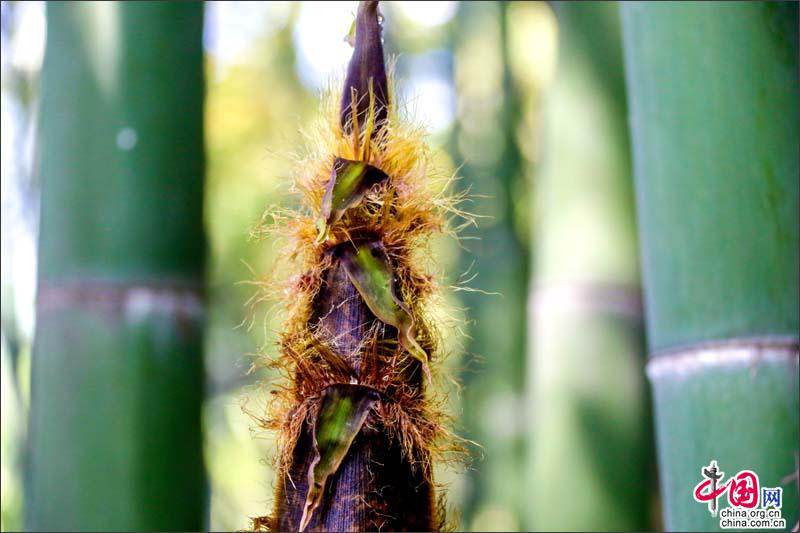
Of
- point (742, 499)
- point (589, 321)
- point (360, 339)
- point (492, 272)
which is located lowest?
point (742, 499)

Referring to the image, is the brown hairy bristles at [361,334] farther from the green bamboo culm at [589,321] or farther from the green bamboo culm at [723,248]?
the green bamboo culm at [589,321]

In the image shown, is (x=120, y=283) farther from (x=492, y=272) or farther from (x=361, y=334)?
(x=492, y=272)

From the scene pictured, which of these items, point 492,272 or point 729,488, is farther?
point 492,272

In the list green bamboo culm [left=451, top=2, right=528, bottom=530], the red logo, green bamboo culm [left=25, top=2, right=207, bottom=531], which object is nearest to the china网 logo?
the red logo

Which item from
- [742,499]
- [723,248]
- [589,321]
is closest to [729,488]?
[742,499]

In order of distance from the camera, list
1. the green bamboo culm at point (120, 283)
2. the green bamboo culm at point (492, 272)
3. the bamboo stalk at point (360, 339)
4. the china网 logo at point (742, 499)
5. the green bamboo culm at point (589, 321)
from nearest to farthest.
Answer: the bamboo stalk at point (360, 339) < the china网 logo at point (742, 499) < the green bamboo culm at point (120, 283) < the green bamboo culm at point (589, 321) < the green bamboo culm at point (492, 272)

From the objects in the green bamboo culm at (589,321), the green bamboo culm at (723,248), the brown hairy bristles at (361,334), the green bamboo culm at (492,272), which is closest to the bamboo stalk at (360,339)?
the brown hairy bristles at (361,334)

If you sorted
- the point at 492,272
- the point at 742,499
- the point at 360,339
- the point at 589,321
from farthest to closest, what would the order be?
the point at 492,272 < the point at 589,321 < the point at 742,499 < the point at 360,339
